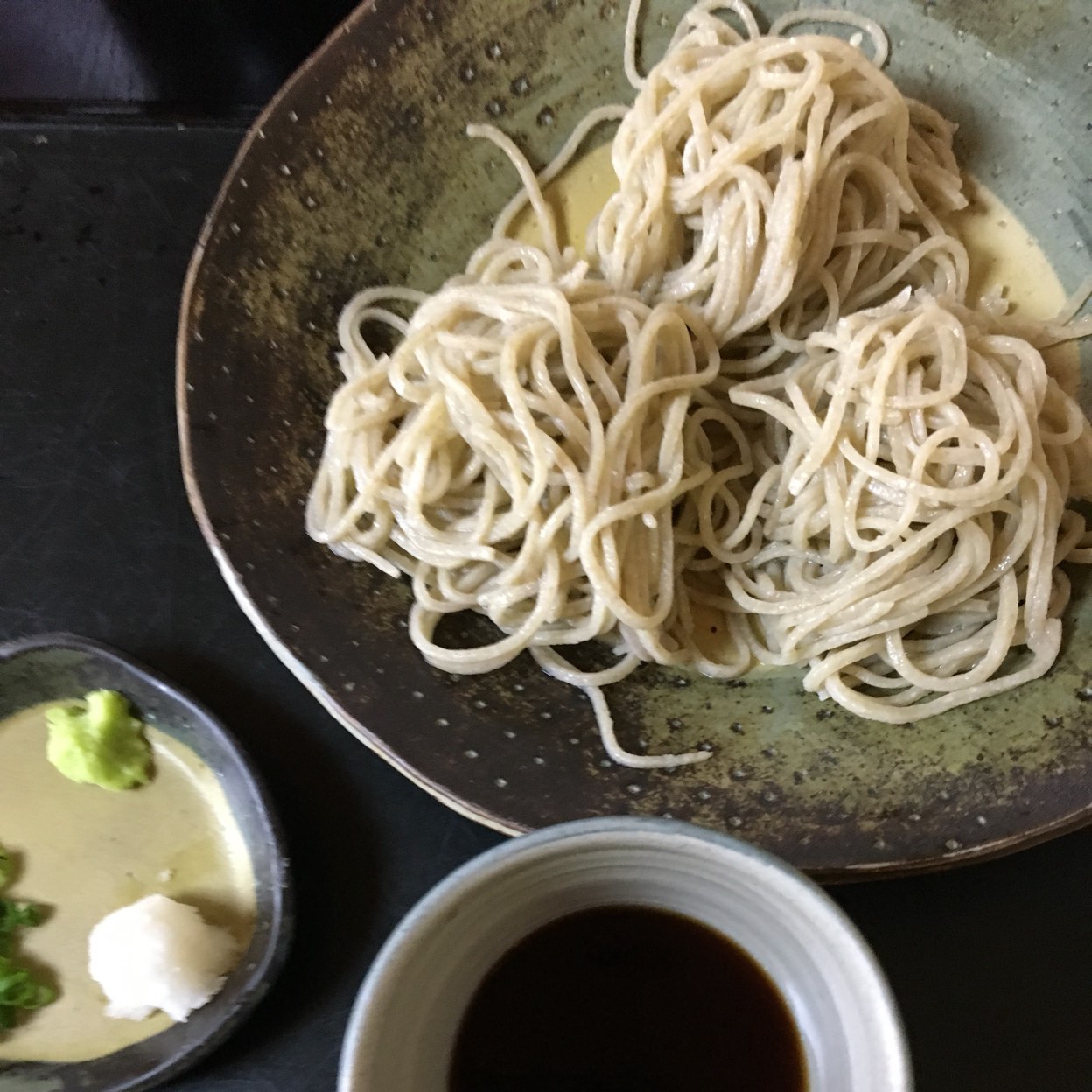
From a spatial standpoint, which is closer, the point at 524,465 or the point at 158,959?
the point at 158,959

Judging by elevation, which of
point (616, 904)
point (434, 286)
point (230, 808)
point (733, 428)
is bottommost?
point (616, 904)

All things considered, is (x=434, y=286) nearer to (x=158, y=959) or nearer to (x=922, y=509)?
(x=922, y=509)

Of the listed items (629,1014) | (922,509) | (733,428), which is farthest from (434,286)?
(629,1014)

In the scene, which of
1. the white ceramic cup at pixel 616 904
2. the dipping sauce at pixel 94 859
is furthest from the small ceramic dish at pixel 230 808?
the white ceramic cup at pixel 616 904

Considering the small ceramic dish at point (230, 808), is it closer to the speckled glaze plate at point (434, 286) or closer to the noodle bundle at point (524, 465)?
the speckled glaze plate at point (434, 286)

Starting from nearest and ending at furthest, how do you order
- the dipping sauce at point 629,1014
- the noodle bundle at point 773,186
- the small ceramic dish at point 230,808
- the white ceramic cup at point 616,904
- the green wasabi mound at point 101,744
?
the white ceramic cup at point 616,904 < the dipping sauce at point 629,1014 < the small ceramic dish at point 230,808 < the green wasabi mound at point 101,744 < the noodle bundle at point 773,186

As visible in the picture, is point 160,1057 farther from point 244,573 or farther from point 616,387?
point 616,387

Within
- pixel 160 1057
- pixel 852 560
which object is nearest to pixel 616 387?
pixel 852 560
